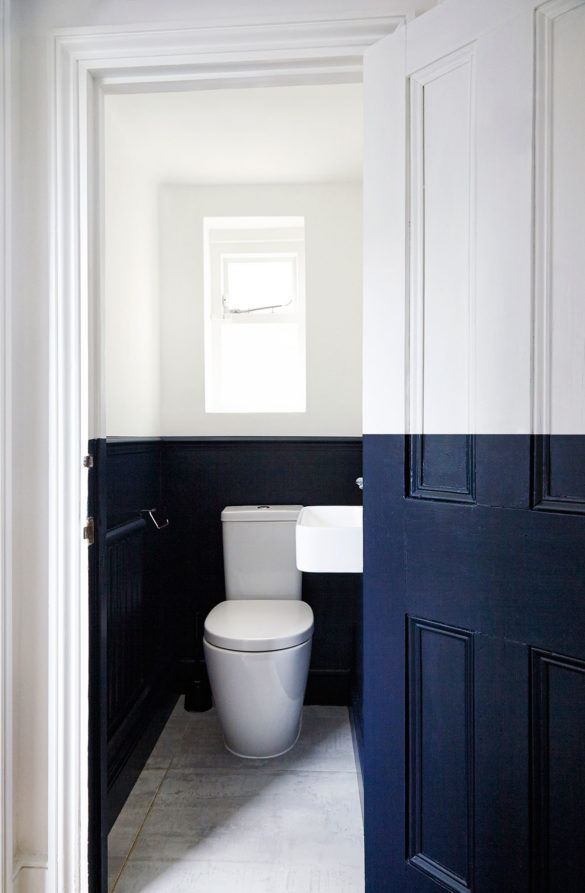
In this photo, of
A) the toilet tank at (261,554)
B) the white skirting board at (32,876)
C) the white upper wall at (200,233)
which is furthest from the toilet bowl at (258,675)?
the white upper wall at (200,233)

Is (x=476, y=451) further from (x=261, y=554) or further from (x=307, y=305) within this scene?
(x=307, y=305)

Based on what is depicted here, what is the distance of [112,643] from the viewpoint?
165cm

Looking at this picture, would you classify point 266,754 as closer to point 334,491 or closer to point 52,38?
point 334,491

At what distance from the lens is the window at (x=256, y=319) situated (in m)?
2.46

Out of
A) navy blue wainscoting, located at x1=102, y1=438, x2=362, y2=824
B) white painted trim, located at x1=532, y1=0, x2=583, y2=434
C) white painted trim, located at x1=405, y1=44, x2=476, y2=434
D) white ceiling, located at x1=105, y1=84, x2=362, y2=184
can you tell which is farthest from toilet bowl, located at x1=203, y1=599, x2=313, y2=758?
white ceiling, located at x1=105, y1=84, x2=362, y2=184

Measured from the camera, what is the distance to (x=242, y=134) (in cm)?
190

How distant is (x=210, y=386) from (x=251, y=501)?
58cm

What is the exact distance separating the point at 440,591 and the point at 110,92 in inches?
56.0

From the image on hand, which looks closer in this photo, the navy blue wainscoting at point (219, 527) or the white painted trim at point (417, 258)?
the white painted trim at point (417, 258)

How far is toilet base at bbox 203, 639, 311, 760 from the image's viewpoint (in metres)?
1.72

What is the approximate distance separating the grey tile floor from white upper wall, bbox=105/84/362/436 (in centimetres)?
120

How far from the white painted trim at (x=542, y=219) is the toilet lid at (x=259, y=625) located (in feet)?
3.75

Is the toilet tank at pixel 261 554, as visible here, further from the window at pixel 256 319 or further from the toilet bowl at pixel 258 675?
the window at pixel 256 319

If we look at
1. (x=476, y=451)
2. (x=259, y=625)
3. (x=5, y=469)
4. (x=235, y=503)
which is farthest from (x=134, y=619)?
(x=476, y=451)
